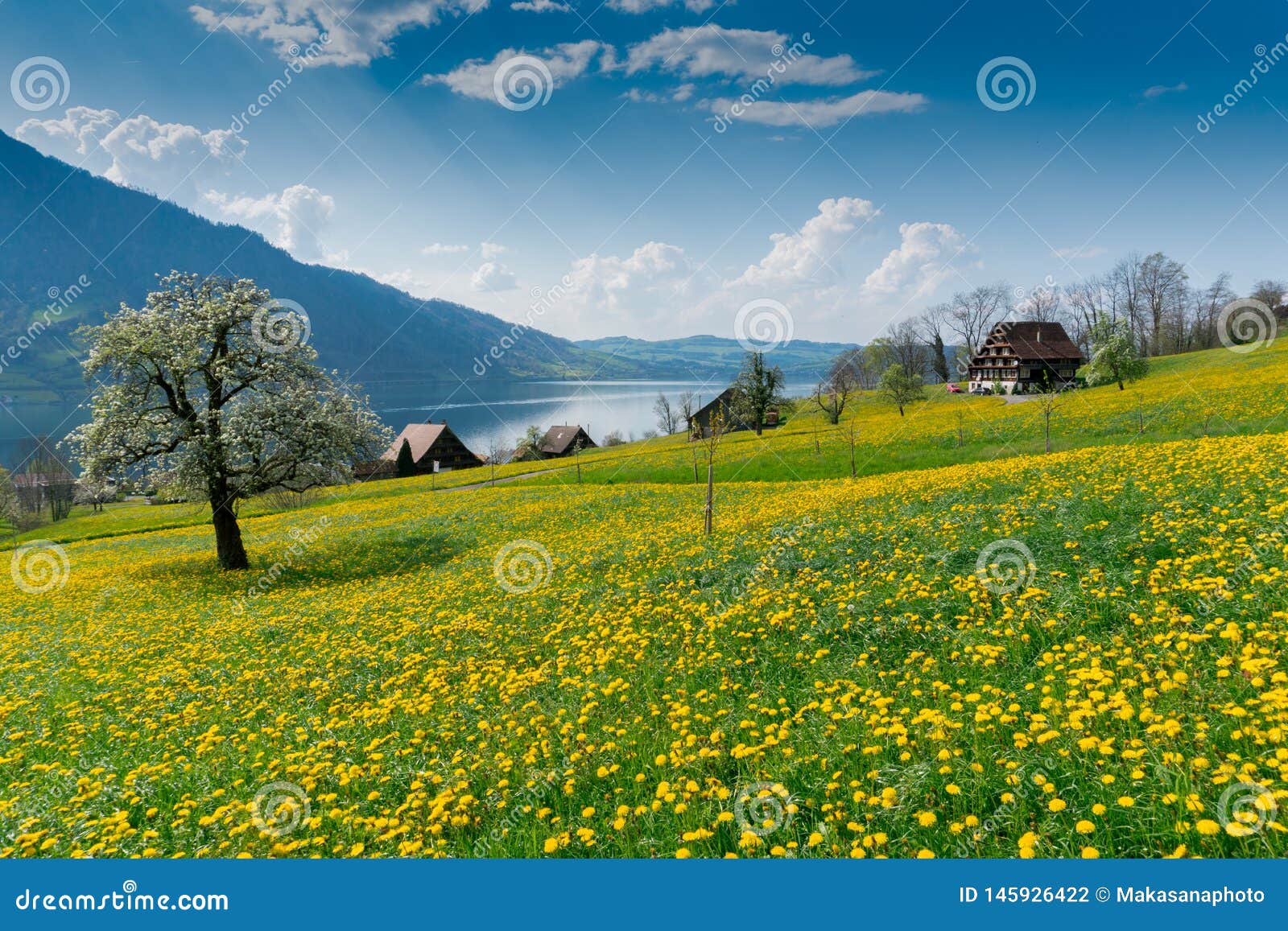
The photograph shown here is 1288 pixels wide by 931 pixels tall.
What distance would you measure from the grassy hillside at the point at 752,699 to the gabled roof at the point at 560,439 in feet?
361

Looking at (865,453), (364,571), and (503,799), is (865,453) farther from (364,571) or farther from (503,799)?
(503,799)

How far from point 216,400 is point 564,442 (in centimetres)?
10442

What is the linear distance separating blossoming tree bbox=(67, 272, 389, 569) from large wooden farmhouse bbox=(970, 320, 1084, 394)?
349 feet

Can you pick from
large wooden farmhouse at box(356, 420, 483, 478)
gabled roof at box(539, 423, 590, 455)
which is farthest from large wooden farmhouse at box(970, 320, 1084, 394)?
large wooden farmhouse at box(356, 420, 483, 478)

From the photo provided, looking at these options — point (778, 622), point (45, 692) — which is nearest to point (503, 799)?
point (778, 622)

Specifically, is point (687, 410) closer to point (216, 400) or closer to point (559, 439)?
point (216, 400)

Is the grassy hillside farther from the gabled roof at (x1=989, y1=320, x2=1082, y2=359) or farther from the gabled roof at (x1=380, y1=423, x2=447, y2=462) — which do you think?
the gabled roof at (x1=989, y1=320, x2=1082, y2=359)

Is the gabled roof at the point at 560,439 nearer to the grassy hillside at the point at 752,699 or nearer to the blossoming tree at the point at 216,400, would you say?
the blossoming tree at the point at 216,400

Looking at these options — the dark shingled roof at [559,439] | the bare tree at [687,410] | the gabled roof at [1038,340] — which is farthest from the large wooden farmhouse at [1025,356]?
the dark shingled roof at [559,439]

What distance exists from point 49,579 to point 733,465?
44.1 meters

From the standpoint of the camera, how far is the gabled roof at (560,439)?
129250 millimetres

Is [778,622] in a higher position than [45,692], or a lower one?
higher

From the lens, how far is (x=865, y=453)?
1928 inches

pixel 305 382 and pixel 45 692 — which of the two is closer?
pixel 45 692
